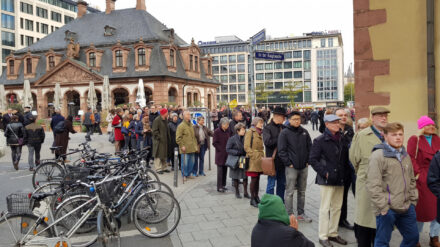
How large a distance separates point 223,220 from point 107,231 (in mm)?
2222

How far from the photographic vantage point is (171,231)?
20.0ft

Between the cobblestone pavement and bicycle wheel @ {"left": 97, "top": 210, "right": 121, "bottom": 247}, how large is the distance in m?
0.92

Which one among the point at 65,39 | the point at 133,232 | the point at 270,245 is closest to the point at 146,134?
the point at 133,232

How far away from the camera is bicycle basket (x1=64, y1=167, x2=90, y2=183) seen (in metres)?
6.38

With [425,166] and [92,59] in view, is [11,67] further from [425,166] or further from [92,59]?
[425,166]

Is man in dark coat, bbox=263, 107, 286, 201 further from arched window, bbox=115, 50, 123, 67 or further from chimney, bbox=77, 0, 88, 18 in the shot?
chimney, bbox=77, 0, 88, 18

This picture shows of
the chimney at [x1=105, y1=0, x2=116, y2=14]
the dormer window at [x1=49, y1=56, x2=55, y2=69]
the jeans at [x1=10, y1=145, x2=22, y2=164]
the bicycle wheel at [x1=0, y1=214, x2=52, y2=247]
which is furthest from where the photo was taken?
the chimney at [x1=105, y1=0, x2=116, y2=14]

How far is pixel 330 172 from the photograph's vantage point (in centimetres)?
531

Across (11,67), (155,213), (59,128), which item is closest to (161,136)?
(59,128)

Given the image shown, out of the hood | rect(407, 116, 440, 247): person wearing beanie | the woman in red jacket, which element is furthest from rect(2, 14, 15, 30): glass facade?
the hood

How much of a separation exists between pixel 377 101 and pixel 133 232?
4.80 metres

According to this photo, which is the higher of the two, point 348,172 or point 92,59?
point 92,59

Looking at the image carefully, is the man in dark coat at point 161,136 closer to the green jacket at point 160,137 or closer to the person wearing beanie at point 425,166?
the green jacket at point 160,137

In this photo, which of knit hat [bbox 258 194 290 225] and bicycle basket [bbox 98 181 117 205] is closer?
knit hat [bbox 258 194 290 225]
